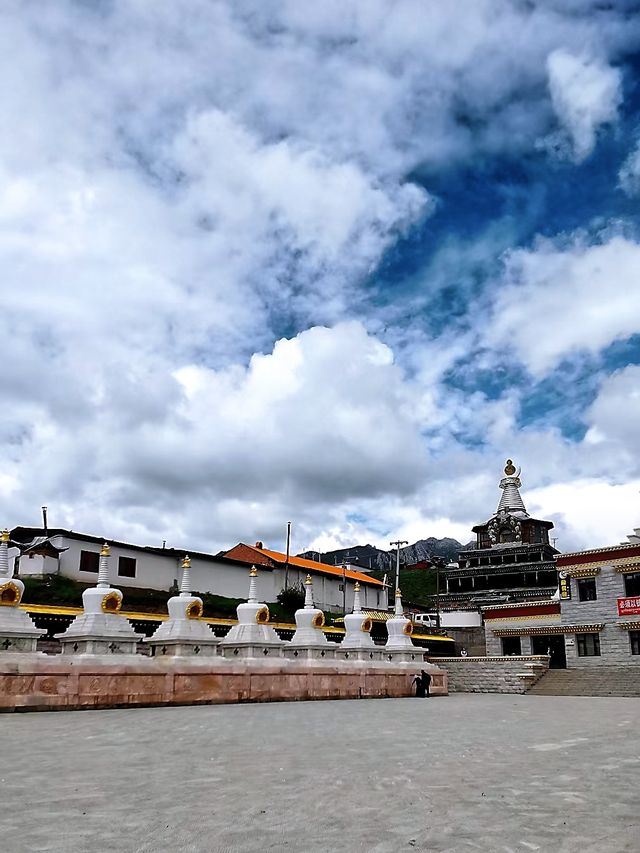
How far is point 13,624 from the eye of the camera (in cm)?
2050

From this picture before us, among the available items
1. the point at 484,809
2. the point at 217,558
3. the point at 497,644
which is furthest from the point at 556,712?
the point at 217,558

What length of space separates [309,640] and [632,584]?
949 inches

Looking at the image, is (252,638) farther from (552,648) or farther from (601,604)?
(552,648)

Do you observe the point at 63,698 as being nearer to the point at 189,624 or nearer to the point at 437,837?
the point at 189,624

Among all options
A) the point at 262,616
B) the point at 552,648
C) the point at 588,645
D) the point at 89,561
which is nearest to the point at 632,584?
the point at 588,645

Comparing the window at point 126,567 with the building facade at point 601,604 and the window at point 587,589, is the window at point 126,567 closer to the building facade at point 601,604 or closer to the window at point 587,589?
the building facade at point 601,604

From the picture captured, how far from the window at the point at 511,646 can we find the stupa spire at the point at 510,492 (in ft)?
109

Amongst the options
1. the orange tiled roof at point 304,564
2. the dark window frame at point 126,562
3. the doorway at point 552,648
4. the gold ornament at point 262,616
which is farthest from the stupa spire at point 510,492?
the gold ornament at point 262,616

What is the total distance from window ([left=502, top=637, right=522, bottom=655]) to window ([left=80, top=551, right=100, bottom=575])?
2862cm

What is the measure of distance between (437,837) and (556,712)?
20.0m

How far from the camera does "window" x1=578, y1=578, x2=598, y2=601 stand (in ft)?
152

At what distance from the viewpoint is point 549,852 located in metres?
6.07

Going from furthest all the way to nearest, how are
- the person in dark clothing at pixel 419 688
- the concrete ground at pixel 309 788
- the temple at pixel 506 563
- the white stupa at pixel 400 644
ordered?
1. the temple at pixel 506 563
2. the white stupa at pixel 400 644
3. the person in dark clothing at pixel 419 688
4. the concrete ground at pixel 309 788

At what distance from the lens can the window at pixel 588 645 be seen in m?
45.4
